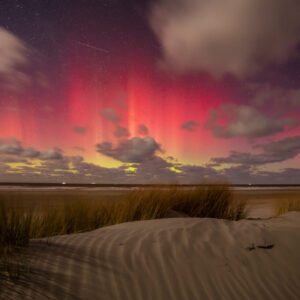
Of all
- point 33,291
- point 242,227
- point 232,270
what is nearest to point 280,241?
point 242,227

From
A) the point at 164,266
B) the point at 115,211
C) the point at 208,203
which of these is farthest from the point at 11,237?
the point at 208,203

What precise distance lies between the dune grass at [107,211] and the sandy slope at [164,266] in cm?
34

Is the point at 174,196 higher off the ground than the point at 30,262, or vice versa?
the point at 174,196

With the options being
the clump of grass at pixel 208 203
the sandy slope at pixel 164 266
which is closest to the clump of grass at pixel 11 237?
the sandy slope at pixel 164 266

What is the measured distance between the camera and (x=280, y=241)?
9.61 feet

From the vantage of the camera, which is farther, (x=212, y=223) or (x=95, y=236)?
(x=212, y=223)

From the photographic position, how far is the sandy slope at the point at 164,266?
72.4 inches

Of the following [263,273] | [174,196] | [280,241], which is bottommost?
[263,273]

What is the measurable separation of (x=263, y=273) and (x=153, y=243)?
3.88 feet

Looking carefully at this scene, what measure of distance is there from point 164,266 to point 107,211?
2900mm

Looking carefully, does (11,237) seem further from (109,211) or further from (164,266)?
(109,211)

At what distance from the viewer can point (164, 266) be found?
222cm

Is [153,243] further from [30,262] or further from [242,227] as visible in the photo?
[242,227]

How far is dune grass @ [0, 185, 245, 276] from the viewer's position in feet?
8.32
